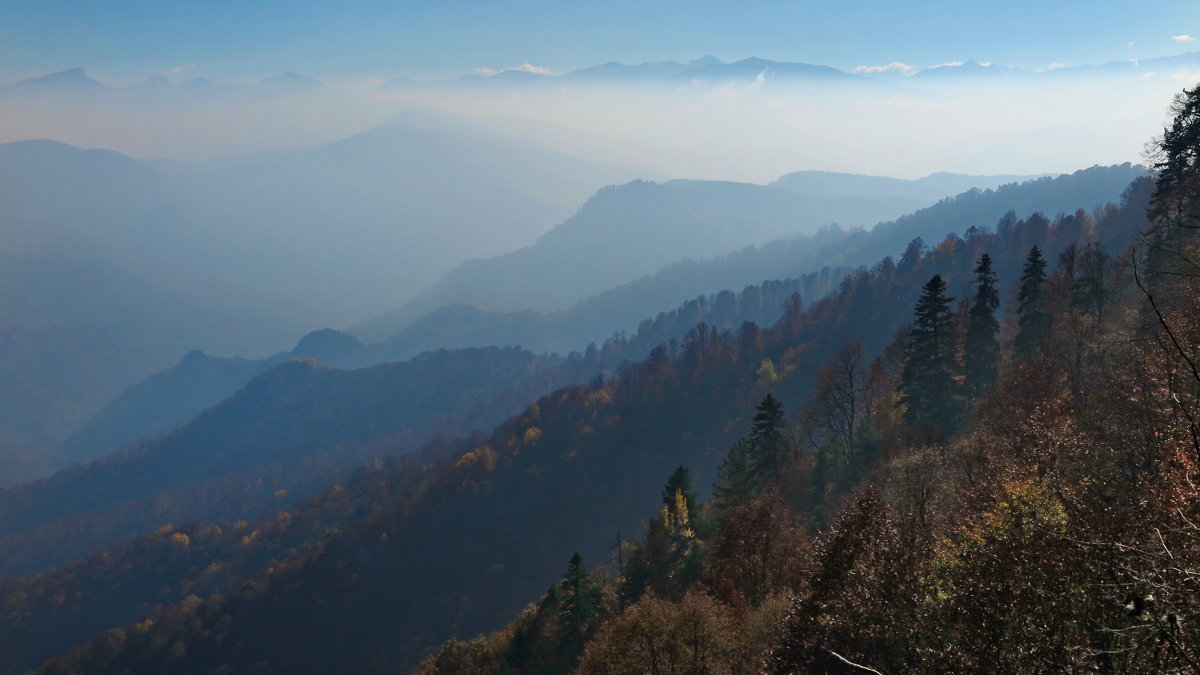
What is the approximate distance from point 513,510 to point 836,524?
119 metres

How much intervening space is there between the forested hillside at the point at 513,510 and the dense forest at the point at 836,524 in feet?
2.16

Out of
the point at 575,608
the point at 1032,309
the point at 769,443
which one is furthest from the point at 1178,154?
the point at 575,608

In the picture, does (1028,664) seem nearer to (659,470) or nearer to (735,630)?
(735,630)

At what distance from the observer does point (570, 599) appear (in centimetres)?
4381

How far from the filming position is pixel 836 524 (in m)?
23.2

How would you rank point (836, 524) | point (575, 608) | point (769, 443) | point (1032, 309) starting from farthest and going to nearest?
point (769, 443)
point (1032, 309)
point (575, 608)
point (836, 524)

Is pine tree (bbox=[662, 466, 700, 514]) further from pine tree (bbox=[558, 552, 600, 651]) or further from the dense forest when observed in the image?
pine tree (bbox=[558, 552, 600, 651])

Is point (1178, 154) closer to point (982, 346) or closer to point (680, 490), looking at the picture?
point (982, 346)

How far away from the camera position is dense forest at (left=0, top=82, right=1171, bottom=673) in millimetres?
14477

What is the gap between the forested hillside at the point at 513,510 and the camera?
112 metres

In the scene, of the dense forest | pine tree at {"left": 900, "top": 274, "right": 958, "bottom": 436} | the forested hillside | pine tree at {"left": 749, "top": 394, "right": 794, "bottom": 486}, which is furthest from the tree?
the forested hillside

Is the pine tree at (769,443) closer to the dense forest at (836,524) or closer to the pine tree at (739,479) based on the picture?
the dense forest at (836,524)

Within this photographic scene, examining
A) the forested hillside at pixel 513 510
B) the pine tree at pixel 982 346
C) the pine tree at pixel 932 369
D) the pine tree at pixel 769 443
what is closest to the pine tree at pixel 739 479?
the pine tree at pixel 769 443

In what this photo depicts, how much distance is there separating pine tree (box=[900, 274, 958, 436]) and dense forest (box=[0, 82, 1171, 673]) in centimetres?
18
